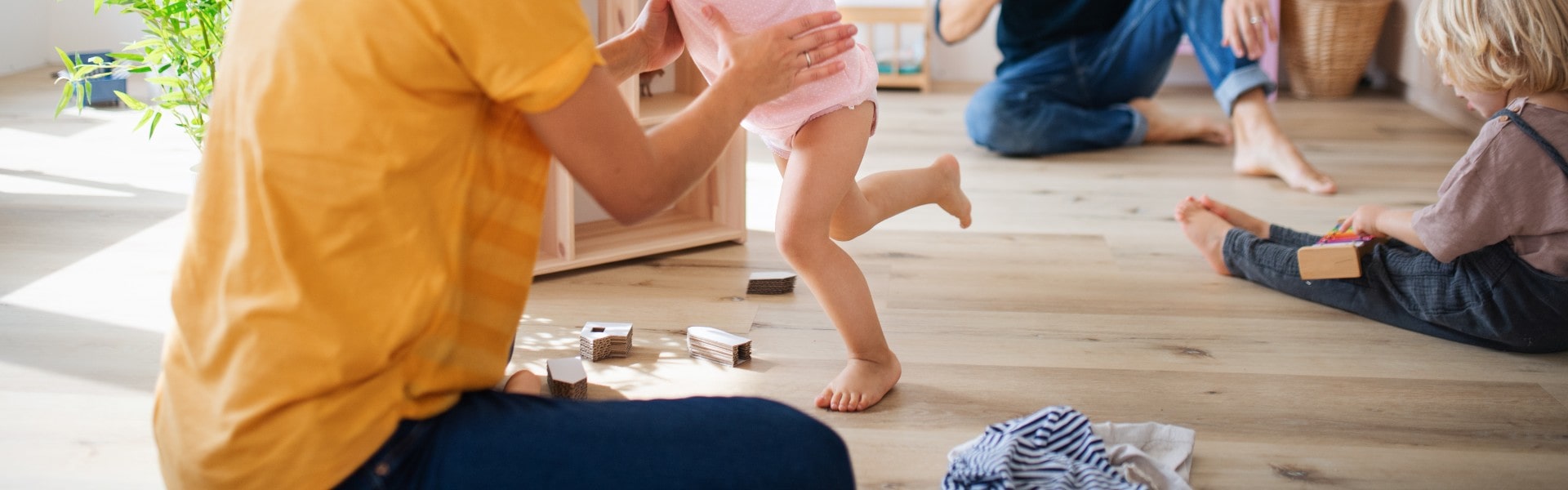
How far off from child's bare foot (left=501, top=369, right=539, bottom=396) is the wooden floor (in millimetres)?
108

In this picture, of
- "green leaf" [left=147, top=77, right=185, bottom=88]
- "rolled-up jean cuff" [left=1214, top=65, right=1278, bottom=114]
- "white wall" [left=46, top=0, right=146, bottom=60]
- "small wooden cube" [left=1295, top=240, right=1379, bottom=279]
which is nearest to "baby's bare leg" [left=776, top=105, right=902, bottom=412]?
"small wooden cube" [left=1295, top=240, right=1379, bottom=279]

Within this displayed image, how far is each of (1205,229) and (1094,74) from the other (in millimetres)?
1174

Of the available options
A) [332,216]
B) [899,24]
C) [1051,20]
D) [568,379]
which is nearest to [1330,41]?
[1051,20]

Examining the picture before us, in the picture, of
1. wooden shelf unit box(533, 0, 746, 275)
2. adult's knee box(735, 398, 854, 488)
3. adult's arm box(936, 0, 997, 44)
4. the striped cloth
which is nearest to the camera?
adult's knee box(735, 398, 854, 488)

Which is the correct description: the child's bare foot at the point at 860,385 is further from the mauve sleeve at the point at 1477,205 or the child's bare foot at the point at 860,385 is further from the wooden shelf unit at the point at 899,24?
the wooden shelf unit at the point at 899,24

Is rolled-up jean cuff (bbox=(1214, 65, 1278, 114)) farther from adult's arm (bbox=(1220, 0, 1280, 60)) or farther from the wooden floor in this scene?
the wooden floor

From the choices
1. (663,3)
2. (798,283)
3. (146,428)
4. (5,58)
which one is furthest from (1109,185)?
(5,58)

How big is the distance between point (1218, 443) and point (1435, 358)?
0.51 m

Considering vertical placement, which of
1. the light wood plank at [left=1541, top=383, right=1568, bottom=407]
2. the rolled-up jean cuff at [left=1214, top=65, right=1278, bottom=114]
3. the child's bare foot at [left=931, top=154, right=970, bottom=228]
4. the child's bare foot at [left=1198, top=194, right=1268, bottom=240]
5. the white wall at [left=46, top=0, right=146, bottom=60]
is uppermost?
the child's bare foot at [left=931, top=154, right=970, bottom=228]

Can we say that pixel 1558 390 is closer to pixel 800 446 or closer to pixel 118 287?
pixel 800 446

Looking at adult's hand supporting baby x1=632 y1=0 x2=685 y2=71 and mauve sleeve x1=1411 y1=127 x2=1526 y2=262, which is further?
mauve sleeve x1=1411 y1=127 x2=1526 y2=262

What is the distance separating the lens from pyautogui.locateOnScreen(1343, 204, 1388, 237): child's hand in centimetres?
191

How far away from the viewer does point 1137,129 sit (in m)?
3.26

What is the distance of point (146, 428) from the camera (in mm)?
1494
